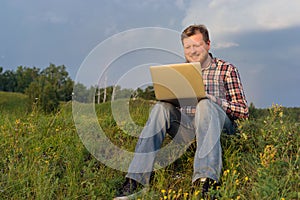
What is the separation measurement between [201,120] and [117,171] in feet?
3.24

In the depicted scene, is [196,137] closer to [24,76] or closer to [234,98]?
[234,98]

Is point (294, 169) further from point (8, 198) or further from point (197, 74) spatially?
point (8, 198)

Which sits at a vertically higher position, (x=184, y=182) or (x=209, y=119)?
(x=209, y=119)

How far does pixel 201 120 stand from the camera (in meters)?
2.96

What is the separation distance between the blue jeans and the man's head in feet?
2.09

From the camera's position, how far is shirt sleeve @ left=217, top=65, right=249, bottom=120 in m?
3.36

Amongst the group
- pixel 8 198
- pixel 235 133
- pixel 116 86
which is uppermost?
pixel 116 86

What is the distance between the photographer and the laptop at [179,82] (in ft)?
9.55

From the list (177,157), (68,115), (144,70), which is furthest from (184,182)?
(68,115)

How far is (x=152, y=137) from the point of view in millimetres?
3037

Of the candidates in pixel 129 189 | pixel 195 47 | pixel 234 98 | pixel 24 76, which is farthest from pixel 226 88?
pixel 24 76

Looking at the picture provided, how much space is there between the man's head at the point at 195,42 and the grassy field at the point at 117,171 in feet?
2.53

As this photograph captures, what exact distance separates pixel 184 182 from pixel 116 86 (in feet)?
3.55

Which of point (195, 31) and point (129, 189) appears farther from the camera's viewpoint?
point (195, 31)
